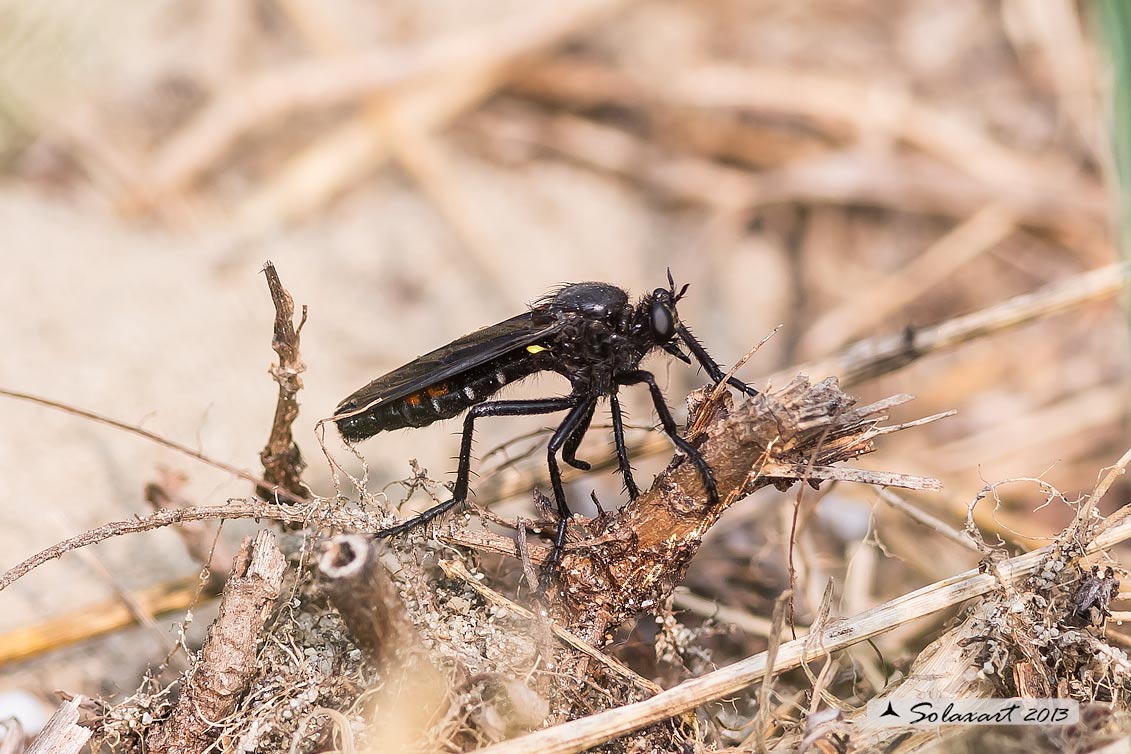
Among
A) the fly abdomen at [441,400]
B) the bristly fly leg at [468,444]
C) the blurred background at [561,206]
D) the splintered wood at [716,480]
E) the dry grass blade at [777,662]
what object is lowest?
the dry grass blade at [777,662]

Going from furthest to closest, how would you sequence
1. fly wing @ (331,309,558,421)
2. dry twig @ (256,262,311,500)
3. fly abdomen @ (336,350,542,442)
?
fly abdomen @ (336,350,542,442), fly wing @ (331,309,558,421), dry twig @ (256,262,311,500)

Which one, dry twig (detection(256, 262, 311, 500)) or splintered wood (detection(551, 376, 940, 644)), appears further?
dry twig (detection(256, 262, 311, 500))

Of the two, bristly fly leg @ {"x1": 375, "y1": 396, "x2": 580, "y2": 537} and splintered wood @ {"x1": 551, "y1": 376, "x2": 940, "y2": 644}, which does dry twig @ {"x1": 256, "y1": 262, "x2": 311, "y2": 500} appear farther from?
splintered wood @ {"x1": 551, "y1": 376, "x2": 940, "y2": 644}

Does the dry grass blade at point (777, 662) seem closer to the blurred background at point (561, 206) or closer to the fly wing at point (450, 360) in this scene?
the blurred background at point (561, 206)

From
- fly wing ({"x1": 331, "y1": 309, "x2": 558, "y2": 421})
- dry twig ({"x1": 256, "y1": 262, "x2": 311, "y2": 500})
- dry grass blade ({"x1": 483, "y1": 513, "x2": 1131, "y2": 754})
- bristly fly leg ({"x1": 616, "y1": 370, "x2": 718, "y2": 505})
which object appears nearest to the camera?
dry grass blade ({"x1": 483, "y1": 513, "x2": 1131, "y2": 754})

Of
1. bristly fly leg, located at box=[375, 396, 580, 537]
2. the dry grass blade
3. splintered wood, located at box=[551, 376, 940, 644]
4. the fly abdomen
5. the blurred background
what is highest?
the blurred background

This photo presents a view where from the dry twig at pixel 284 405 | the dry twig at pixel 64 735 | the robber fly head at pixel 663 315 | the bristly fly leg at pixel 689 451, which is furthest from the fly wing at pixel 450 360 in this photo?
the dry twig at pixel 64 735

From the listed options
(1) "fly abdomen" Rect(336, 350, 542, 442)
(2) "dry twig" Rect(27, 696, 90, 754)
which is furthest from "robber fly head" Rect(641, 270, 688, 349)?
(2) "dry twig" Rect(27, 696, 90, 754)
